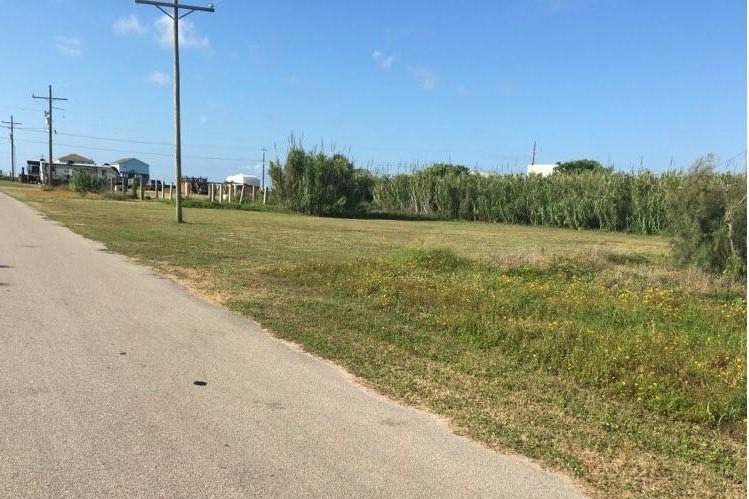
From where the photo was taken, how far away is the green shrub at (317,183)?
40469mm

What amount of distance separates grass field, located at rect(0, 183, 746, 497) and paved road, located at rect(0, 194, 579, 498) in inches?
16.3

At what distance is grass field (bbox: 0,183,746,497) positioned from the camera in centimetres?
439

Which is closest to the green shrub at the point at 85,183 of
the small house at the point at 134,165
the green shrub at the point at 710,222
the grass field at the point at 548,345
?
the grass field at the point at 548,345

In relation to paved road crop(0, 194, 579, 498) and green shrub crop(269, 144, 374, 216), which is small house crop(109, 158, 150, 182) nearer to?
green shrub crop(269, 144, 374, 216)

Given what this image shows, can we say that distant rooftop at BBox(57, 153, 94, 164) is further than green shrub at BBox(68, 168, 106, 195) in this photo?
Yes

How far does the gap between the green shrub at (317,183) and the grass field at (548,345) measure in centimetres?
2709

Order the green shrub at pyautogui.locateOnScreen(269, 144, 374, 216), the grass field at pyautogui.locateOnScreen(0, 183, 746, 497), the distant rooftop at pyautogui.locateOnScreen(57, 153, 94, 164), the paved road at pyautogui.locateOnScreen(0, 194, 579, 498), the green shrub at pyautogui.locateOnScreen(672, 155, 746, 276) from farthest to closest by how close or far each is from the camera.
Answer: the distant rooftop at pyautogui.locateOnScreen(57, 153, 94, 164) → the green shrub at pyautogui.locateOnScreen(269, 144, 374, 216) → the green shrub at pyautogui.locateOnScreen(672, 155, 746, 276) → the grass field at pyautogui.locateOnScreen(0, 183, 746, 497) → the paved road at pyautogui.locateOnScreen(0, 194, 579, 498)

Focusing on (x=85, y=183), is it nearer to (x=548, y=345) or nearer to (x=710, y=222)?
(x=710, y=222)

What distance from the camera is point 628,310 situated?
8.33m

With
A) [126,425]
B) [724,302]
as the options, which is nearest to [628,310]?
[724,302]

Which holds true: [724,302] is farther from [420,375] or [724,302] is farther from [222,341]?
[222,341]

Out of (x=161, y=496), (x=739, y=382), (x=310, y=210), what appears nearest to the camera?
(x=161, y=496)

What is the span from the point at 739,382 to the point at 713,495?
2047 mm

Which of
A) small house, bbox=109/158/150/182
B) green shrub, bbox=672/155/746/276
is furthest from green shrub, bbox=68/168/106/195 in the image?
small house, bbox=109/158/150/182
